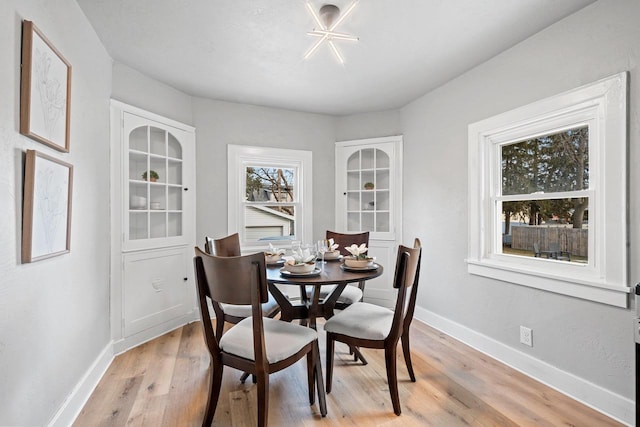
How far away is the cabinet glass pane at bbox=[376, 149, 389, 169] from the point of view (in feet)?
13.9

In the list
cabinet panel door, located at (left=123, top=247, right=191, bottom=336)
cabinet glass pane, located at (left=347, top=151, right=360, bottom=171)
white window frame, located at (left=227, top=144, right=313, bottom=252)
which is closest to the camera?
cabinet panel door, located at (left=123, top=247, right=191, bottom=336)

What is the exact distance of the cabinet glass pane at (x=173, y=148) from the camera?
346 centimetres

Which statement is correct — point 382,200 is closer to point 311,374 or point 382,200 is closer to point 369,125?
point 369,125

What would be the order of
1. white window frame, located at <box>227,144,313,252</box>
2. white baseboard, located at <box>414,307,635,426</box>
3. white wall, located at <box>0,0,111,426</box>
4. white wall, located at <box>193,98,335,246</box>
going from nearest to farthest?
white wall, located at <box>0,0,111,426</box>
white baseboard, located at <box>414,307,635,426</box>
white wall, located at <box>193,98,335,246</box>
white window frame, located at <box>227,144,313,252</box>

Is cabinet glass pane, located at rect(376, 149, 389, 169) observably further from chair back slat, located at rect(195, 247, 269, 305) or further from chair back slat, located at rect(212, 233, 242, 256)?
chair back slat, located at rect(195, 247, 269, 305)

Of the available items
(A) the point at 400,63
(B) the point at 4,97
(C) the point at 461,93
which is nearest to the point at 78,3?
(B) the point at 4,97

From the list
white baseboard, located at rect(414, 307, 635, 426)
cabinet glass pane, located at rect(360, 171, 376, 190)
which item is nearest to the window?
white baseboard, located at rect(414, 307, 635, 426)

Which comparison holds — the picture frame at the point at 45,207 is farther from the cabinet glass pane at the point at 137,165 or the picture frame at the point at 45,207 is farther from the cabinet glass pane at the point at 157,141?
the cabinet glass pane at the point at 157,141

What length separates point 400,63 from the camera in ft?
9.52

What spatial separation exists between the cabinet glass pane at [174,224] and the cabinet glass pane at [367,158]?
2.37 meters

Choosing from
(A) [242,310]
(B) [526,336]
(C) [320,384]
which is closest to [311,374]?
(C) [320,384]

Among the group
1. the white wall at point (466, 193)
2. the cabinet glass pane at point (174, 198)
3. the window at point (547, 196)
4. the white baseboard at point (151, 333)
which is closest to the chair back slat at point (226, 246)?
the cabinet glass pane at point (174, 198)

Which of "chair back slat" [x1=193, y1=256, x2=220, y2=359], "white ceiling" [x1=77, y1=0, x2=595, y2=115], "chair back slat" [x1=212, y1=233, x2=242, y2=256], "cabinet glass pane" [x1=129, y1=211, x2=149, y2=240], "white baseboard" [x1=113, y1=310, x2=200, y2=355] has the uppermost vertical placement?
"white ceiling" [x1=77, y1=0, x2=595, y2=115]

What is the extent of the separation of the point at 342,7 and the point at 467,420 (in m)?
2.65
